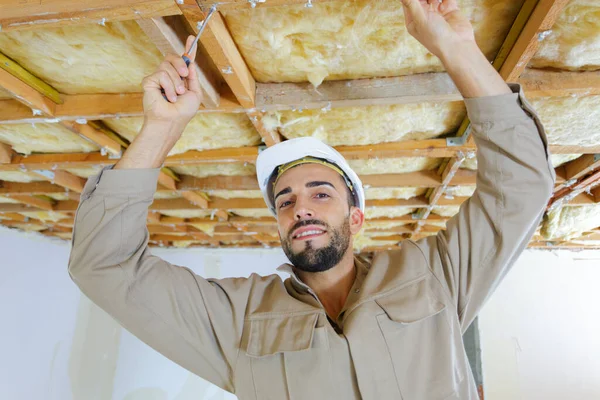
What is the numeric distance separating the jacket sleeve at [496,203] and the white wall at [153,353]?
4.20 metres

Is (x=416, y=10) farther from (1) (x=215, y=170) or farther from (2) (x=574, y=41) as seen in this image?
(1) (x=215, y=170)

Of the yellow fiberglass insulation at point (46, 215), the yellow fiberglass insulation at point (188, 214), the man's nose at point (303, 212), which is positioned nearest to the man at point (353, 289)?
the man's nose at point (303, 212)

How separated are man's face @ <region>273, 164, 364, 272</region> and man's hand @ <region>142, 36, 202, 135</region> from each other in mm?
408

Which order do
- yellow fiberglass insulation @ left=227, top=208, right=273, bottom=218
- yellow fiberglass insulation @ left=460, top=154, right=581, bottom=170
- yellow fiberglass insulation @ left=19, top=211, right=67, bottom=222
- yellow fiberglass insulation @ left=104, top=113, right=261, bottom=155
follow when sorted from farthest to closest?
yellow fiberglass insulation @ left=19, top=211, right=67, bottom=222 → yellow fiberglass insulation @ left=227, top=208, right=273, bottom=218 → yellow fiberglass insulation @ left=460, top=154, right=581, bottom=170 → yellow fiberglass insulation @ left=104, top=113, right=261, bottom=155

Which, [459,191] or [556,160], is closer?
[556,160]

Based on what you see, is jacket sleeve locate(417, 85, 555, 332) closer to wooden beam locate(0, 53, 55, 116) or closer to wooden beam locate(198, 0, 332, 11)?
wooden beam locate(198, 0, 332, 11)

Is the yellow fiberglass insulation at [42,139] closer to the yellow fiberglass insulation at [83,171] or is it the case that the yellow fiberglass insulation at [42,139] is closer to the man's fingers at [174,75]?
the yellow fiberglass insulation at [83,171]

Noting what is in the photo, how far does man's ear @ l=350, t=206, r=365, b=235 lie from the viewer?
4.35 feet

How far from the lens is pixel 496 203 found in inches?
38.8

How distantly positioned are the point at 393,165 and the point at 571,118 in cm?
96

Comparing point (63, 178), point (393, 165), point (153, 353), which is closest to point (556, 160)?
point (393, 165)

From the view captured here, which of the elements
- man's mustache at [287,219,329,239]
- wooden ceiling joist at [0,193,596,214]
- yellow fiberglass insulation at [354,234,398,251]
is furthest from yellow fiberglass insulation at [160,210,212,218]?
man's mustache at [287,219,329,239]

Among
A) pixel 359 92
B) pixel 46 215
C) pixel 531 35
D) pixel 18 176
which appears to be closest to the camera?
pixel 531 35

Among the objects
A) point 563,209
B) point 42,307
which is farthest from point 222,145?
point 42,307
